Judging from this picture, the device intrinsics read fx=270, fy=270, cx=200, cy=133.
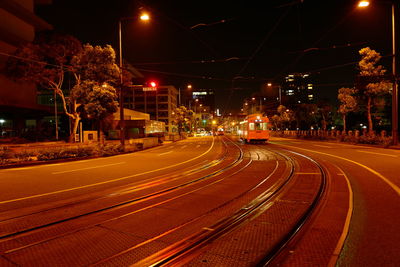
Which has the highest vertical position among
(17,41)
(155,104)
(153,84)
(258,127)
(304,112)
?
(17,41)

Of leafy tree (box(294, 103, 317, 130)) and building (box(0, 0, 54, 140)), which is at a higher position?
building (box(0, 0, 54, 140))

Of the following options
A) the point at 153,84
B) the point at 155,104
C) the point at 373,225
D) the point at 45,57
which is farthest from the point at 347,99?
the point at 155,104

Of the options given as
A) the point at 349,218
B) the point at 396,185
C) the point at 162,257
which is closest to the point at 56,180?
the point at 162,257

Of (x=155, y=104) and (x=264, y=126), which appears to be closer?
(x=264, y=126)

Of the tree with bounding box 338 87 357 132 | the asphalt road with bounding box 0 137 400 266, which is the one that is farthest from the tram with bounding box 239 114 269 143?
the asphalt road with bounding box 0 137 400 266

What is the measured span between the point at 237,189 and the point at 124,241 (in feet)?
14.2

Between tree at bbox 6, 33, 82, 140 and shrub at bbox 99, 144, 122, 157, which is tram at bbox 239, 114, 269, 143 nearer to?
shrub at bbox 99, 144, 122, 157

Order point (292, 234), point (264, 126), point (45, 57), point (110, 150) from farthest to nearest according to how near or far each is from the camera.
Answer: point (264, 126)
point (45, 57)
point (110, 150)
point (292, 234)

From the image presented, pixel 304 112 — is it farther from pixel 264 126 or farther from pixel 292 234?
pixel 292 234

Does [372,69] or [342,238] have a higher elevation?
[372,69]

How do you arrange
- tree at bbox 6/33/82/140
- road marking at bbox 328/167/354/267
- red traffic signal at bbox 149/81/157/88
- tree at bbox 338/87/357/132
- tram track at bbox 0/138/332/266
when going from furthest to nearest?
1. tree at bbox 338/87/357/132
2. tree at bbox 6/33/82/140
3. red traffic signal at bbox 149/81/157/88
4. tram track at bbox 0/138/332/266
5. road marking at bbox 328/167/354/267

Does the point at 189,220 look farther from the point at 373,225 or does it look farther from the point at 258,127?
the point at 258,127

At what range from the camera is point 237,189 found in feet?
26.4

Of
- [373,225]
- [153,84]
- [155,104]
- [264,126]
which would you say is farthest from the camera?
[155,104]
